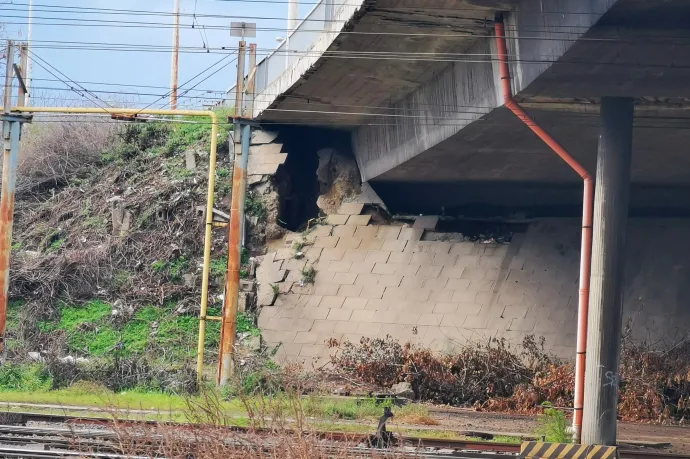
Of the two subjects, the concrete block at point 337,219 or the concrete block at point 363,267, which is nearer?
the concrete block at point 363,267

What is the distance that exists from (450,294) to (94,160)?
12.9 m

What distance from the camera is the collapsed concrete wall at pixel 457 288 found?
22.1 metres

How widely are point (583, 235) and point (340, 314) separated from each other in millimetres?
9672

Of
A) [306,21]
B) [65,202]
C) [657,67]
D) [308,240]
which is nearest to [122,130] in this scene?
[65,202]

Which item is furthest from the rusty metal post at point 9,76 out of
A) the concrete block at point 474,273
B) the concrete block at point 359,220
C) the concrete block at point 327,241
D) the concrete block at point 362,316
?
the concrete block at point 474,273

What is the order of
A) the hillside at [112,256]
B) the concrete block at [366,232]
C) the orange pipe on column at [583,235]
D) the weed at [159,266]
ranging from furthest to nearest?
the weed at [159,266] → the concrete block at [366,232] → the hillside at [112,256] → the orange pipe on column at [583,235]

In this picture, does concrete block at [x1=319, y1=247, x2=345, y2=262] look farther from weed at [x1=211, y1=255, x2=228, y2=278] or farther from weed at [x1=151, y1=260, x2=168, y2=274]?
weed at [x1=151, y1=260, x2=168, y2=274]

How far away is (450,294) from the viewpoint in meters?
23.4

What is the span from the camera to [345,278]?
963 inches

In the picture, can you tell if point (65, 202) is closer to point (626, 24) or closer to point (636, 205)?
point (636, 205)

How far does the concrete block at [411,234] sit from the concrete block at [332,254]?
1.52 m

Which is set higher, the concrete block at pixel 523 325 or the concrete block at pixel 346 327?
the concrete block at pixel 523 325

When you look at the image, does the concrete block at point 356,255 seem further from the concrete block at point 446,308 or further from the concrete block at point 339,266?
Answer: the concrete block at point 446,308

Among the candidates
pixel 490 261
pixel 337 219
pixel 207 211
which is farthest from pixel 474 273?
pixel 207 211
